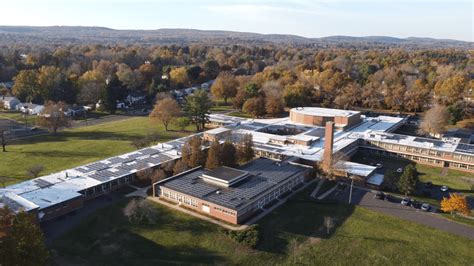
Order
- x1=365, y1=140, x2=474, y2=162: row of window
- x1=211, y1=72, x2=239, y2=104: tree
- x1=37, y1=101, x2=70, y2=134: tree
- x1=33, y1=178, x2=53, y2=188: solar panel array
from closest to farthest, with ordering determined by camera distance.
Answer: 1. x1=33, y1=178, x2=53, y2=188: solar panel array
2. x1=365, y1=140, x2=474, y2=162: row of window
3. x1=37, y1=101, x2=70, y2=134: tree
4. x1=211, y1=72, x2=239, y2=104: tree

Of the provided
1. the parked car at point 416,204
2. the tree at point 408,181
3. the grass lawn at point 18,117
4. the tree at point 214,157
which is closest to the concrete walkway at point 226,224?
the tree at point 214,157

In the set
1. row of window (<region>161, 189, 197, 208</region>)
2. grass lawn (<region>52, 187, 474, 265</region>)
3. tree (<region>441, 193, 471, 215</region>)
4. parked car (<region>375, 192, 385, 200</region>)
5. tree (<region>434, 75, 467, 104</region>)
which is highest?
tree (<region>434, 75, 467, 104</region>)

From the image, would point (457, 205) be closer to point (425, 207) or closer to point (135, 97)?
point (425, 207)

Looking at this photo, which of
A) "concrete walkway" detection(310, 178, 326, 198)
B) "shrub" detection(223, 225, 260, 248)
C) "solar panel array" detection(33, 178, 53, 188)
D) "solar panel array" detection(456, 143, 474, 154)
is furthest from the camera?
"solar panel array" detection(456, 143, 474, 154)

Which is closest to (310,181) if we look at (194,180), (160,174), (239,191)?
(239,191)

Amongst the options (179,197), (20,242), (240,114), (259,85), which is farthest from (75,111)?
(20,242)

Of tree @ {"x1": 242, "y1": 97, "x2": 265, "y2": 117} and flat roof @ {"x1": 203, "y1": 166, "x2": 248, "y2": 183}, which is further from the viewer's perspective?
tree @ {"x1": 242, "y1": 97, "x2": 265, "y2": 117}

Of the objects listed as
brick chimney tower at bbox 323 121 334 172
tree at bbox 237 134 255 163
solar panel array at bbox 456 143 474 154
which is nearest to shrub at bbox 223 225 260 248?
tree at bbox 237 134 255 163

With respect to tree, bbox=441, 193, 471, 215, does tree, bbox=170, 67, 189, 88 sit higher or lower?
higher

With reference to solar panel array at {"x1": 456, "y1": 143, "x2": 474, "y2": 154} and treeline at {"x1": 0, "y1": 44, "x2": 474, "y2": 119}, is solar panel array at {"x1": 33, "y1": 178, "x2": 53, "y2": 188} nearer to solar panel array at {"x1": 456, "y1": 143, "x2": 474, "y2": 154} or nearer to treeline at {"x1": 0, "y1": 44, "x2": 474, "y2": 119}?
treeline at {"x1": 0, "y1": 44, "x2": 474, "y2": 119}
